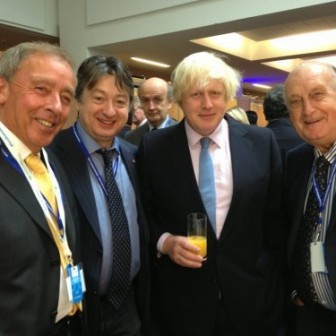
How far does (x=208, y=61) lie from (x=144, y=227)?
0.87 m

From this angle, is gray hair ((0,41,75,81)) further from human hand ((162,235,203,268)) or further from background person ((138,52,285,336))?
human hand ((162,235,203,268))

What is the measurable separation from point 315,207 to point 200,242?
0.53m

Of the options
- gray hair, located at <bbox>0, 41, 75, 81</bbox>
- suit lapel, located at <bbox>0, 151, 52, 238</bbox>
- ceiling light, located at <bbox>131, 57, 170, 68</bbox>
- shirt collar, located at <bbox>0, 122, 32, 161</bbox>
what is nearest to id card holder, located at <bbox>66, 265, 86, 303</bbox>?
suit lapel, located at <bbox>0, 151, 52, 238</bbox>

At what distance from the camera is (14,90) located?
133cm

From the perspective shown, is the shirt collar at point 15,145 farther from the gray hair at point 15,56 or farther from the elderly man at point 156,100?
the elderly man at point 156,100

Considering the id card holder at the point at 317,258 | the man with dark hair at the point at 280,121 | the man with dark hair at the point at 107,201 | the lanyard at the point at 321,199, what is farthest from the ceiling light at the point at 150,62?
the id card holder at the point at 317,258

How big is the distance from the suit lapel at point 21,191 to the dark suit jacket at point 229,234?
0.74 m

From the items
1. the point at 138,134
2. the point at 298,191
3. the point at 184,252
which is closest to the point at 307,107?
the point at 298,191

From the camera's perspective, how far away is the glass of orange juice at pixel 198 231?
160cm

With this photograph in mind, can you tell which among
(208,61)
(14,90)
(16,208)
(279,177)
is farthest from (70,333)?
(208,61)

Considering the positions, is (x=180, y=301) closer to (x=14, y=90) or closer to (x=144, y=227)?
(x=144, y=227)

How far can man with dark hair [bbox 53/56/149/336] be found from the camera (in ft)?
5.49

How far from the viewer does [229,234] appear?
174cm

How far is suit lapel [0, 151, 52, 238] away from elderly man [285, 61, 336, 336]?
110 cm
